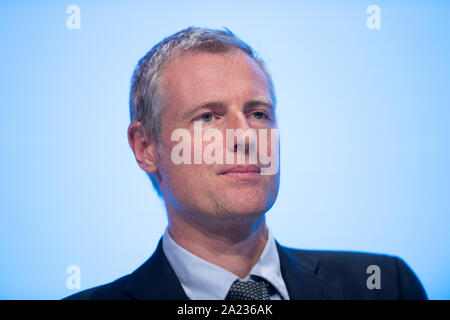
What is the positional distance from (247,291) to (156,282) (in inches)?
12.9

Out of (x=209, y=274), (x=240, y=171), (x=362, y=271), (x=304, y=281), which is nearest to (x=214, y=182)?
(x=240, y=171)

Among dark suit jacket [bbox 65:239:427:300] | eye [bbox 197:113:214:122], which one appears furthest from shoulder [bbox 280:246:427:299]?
eye [bbox 197:113:214:122]

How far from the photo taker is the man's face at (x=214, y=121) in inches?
57.4

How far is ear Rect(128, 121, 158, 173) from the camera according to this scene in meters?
1.68

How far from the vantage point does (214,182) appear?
146 cm

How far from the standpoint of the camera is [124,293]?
1.58m

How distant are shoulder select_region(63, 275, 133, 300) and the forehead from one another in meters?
0.69

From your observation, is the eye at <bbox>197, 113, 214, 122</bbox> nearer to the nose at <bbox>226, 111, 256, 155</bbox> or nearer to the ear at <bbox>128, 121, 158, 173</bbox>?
the nose at <bbox>226, 111, 256, 155</bbox>

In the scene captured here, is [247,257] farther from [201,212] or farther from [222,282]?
[201,212]

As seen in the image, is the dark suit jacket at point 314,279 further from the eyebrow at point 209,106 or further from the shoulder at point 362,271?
the eyebrow at point 209,106

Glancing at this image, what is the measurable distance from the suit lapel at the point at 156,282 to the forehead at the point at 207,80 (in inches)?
22.5

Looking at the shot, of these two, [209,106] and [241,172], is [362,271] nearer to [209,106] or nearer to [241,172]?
[241,172]

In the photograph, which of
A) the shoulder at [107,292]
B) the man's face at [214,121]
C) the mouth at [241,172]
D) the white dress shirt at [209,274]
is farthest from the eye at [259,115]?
the shoulder at [107,292]
